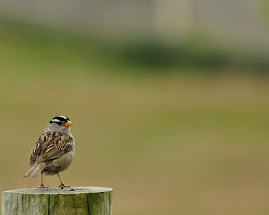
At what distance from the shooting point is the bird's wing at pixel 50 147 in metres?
6.68

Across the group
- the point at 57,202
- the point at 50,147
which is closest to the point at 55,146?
the point at 50,147

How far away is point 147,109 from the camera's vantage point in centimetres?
3178

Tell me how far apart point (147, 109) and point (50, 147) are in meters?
25.0

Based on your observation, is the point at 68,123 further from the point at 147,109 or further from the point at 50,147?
the point at 147,109

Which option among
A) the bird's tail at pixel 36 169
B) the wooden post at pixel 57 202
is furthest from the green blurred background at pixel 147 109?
the wooden post at pixel 57 202

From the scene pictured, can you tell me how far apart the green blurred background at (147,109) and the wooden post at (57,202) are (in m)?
7.52

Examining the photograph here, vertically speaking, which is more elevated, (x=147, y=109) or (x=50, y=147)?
(x=147, y=109)

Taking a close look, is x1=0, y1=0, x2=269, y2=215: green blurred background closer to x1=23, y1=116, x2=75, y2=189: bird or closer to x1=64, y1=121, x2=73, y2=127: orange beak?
x1=64, y1=121, x2=73, y2=127: orange beak

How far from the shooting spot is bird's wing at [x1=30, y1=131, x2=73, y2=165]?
21.9 ft

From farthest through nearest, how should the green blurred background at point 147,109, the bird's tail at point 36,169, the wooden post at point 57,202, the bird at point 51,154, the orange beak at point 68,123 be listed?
the green blurred background at point 147,109 → the orange beak at point 68,123 → the bird at point 51,154 → the bird's tail at point 36,169 → the wooden post at point 57,202

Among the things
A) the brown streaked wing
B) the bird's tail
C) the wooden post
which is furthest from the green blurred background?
the wooden post

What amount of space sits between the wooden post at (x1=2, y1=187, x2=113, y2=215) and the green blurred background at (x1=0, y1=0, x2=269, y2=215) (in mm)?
7518

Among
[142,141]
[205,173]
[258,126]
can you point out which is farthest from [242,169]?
[258,126]

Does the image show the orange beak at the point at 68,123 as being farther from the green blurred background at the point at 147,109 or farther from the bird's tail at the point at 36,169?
the green blurred background at the point at 147,109
